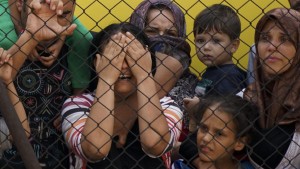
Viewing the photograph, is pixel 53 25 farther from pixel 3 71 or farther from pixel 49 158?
pixel 49 158

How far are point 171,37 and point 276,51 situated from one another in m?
0.59

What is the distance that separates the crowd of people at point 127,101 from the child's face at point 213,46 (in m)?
0.40

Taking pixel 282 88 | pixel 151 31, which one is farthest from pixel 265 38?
pixel 151 31

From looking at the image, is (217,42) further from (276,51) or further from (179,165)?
(179,165)

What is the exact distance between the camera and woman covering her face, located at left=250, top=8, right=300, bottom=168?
3.84 metres

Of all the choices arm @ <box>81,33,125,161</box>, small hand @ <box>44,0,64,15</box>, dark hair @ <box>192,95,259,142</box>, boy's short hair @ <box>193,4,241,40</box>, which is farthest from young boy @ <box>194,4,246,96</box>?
small hand @ <box>44,0,64,15</box>

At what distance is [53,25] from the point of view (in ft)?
12.4

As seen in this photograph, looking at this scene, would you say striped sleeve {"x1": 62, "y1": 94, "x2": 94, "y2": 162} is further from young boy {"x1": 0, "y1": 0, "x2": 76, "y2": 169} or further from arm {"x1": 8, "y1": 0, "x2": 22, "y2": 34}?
arm {"x1": 8, "y1": 0, "x2": 22, "y2": 34}

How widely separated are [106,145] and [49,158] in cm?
32

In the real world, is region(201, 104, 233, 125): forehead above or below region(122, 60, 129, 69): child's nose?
below

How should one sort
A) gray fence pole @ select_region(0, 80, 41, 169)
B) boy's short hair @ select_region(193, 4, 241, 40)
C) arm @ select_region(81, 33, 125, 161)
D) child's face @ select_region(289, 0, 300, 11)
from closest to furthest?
gray fence pole @ select_region(0, 80, 41, 169) → arm @ select_region(81, 33, 125, 161) → child's face @ select_region(289, 0, 300, 11) → boy's short hair @ select_region(193, 4, 241, 40)

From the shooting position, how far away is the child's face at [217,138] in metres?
3.85

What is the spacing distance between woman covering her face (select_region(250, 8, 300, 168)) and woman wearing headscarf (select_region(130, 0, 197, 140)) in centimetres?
39

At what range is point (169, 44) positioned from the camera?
425 centimetres
